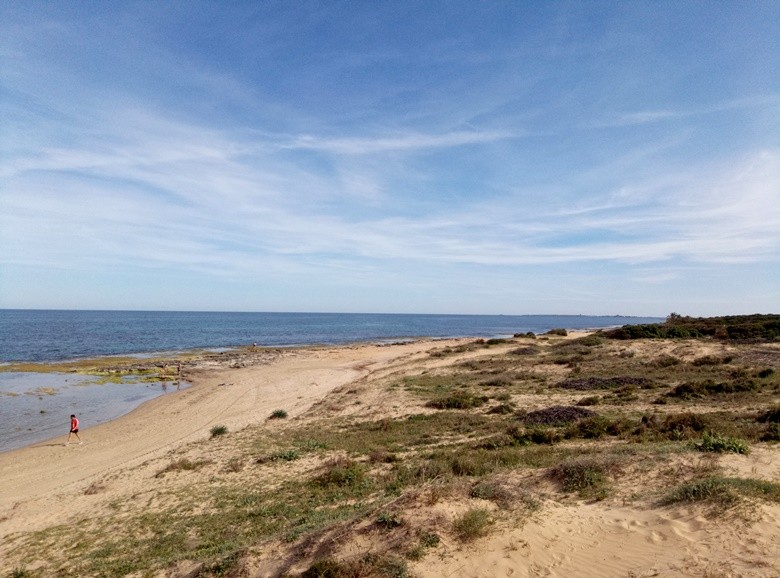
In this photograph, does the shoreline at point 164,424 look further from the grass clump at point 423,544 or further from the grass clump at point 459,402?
the grass clump at point 423,544

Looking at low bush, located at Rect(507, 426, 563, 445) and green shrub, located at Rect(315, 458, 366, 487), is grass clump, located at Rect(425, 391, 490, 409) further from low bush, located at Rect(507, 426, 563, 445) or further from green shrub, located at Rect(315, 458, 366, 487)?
green shrub, located at Rect(315, 458, 366, 487)

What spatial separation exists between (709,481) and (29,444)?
93.6ft

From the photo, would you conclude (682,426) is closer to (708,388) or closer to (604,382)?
(708,388)

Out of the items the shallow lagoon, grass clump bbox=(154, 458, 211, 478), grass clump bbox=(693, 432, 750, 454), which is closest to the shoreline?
the shallow lagoon

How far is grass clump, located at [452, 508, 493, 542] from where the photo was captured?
7754 mm

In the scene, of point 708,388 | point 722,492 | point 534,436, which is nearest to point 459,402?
point 534,436

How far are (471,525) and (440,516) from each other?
0.58 meters

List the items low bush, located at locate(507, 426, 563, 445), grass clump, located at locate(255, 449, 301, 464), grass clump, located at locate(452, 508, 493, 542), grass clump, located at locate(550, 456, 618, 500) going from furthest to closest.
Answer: grass clump, located at locate(255, 449, 301, 464), low bush, located at locate(507, 426, 563, 445), grass clump, located at locate(550, 456, 618, 500), grass clump, located at locate(452, 508, 493, 542)

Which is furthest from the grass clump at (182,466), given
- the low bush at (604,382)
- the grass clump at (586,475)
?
the low bush at (604,382)

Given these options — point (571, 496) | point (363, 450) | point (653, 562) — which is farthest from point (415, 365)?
point (653, 562)

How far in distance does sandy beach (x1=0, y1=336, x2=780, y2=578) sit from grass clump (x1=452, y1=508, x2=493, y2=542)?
0.36 feet

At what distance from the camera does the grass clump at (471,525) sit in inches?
305

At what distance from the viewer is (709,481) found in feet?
29.3

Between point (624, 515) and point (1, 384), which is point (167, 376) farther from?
point (624, 515)
